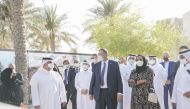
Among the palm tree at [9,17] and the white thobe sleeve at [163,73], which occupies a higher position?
the palm tree at [9,17]

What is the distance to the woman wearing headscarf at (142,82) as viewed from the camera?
1152cm

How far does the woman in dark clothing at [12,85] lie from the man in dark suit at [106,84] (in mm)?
5890

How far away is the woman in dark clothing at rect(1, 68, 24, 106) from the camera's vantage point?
17508mm

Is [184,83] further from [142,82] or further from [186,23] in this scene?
[186,23]

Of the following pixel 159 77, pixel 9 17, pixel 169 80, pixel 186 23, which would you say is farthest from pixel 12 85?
pixel 186 23

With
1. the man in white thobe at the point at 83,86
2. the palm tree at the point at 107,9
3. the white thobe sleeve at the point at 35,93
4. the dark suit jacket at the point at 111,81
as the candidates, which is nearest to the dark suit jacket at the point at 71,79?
the man in white thobe at the point at 83,86

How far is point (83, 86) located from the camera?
50.7 ft

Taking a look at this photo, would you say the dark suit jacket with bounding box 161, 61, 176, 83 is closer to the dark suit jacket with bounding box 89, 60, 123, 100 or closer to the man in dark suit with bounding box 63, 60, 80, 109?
the dark suit jacket with bounding box 89, 60, 123, 100

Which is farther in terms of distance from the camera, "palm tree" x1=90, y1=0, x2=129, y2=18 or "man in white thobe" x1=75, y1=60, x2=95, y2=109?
"palm tree" x1=90, y1=0, x2=129, y2=18

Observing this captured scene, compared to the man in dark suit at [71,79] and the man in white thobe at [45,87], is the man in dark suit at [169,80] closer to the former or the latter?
the man in dark suit at [71,79]

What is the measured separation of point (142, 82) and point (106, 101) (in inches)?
41.2

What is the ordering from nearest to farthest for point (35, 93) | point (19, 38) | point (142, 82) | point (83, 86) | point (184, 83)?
point (184, 83), point (35, 93), point (142, 82), point (83, 86), point (19, 38)

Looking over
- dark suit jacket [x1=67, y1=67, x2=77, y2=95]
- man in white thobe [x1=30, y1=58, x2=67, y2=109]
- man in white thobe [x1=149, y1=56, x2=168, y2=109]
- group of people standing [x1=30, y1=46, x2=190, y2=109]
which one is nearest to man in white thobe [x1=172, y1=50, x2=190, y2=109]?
group of people standing [x1=30, y1=46, x2=190, y2=109]

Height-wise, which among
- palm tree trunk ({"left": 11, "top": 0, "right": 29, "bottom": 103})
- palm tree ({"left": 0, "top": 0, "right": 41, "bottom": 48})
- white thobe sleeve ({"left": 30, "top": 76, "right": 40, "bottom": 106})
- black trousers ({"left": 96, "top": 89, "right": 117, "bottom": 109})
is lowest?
black trousers ({"left": 96, "top": 89, "right": 117, "bottom": 109})
